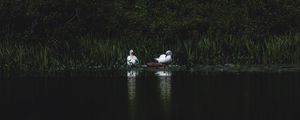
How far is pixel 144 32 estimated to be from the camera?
3284 cm

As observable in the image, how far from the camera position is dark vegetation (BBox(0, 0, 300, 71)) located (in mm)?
27484

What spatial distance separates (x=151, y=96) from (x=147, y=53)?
1111 centimetres

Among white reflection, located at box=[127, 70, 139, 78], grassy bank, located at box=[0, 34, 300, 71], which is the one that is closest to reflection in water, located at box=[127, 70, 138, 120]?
white reflection, located at box=[127, 70, 139, 78]

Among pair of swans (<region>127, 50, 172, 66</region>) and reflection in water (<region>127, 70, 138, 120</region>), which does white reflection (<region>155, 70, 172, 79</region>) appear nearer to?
reflection in water (<region>127, 70, 138, 120</region>)

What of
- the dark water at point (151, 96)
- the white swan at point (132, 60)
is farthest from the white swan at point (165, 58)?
the dark water at point (151, 96)

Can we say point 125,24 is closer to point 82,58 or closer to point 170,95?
point 82,58

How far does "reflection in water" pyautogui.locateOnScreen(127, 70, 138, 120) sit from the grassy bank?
2.30 meters

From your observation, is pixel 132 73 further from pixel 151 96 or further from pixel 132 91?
pixel 151 96

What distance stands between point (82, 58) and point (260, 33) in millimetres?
7419

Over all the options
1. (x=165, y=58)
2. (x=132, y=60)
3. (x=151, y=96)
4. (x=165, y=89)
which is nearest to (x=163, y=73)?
(x=132, y=60)

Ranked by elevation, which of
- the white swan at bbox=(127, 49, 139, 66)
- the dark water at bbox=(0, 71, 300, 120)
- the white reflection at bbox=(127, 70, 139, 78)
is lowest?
the dark water at bbox=(0, 71, 300, 120)

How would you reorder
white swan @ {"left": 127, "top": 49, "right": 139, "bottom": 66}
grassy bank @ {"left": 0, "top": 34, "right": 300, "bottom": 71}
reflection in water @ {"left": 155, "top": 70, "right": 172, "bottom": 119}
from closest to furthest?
1. reflection in water @ {"left": 155, "top": 70, "right": 172, "bottom": 119}
2. white swan @ {"left": 127, "top": 49, "right": 139, "bottom": 66}
3. grassy bank @ {"left": 0, "top": 34, "right": 300, "bottom": 71}

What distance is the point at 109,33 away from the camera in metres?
33.1

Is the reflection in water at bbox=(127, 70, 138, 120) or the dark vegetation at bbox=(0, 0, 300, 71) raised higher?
the dark vegetation at bbox=(0, 0, 300, 71)
